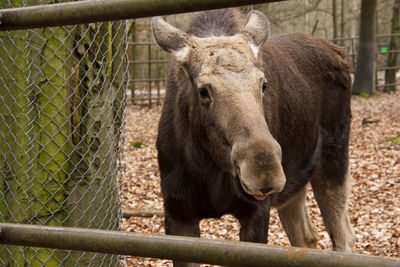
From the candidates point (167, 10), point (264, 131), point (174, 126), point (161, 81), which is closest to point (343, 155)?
point (174, 126)

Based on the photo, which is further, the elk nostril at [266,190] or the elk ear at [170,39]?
the elk ear at [170,39]

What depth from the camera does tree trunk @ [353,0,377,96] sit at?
58.0 ft

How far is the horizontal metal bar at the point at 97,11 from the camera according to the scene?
1851 mm

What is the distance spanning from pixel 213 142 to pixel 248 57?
1.93 ft

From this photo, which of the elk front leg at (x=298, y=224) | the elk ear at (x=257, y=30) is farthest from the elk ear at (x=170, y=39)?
the elk front leg at (x=298, y=224)

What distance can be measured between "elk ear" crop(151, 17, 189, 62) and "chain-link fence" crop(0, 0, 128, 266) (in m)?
0.87

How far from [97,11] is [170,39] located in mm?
1590

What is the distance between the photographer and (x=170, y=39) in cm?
356

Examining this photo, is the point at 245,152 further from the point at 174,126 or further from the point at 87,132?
the point at 87,132

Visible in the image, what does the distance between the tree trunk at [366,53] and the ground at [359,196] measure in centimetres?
604

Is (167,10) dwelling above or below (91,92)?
above

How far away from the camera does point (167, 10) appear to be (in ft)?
6.23

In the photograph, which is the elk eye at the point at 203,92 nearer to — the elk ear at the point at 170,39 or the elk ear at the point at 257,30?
the elk ear at the point at 170,39

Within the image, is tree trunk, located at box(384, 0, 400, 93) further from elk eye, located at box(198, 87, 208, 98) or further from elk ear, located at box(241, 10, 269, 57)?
elk eye, located at box(198, 87, 208, 98)
